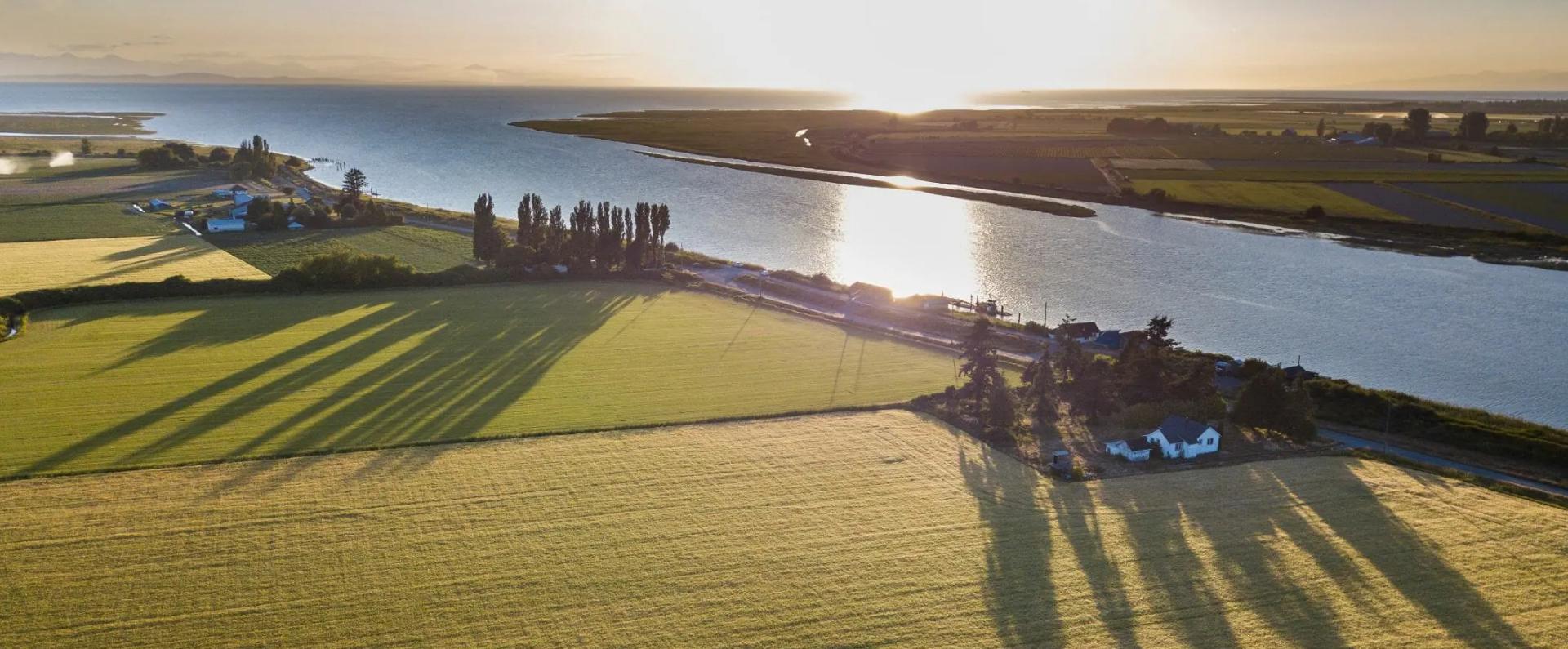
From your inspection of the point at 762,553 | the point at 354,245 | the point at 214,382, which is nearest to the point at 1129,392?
the point at 762,553

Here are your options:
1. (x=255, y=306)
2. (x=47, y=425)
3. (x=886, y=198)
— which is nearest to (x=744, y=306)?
(x=255, y=306)

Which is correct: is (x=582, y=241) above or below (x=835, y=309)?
above

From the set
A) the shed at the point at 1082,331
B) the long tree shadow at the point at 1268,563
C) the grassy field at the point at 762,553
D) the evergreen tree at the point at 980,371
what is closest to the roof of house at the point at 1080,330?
the shed at the point at 1082,331

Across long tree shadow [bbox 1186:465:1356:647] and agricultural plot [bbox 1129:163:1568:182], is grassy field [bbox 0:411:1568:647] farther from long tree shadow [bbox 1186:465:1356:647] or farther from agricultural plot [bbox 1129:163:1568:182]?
agricultural plot [bbox 1129:163:1568:182]

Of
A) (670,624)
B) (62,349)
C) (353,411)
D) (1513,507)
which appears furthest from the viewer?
(62,349)

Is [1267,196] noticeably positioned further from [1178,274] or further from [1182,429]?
[1182,429]

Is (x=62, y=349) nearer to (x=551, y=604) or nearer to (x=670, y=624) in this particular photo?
(x=551, y=604)
